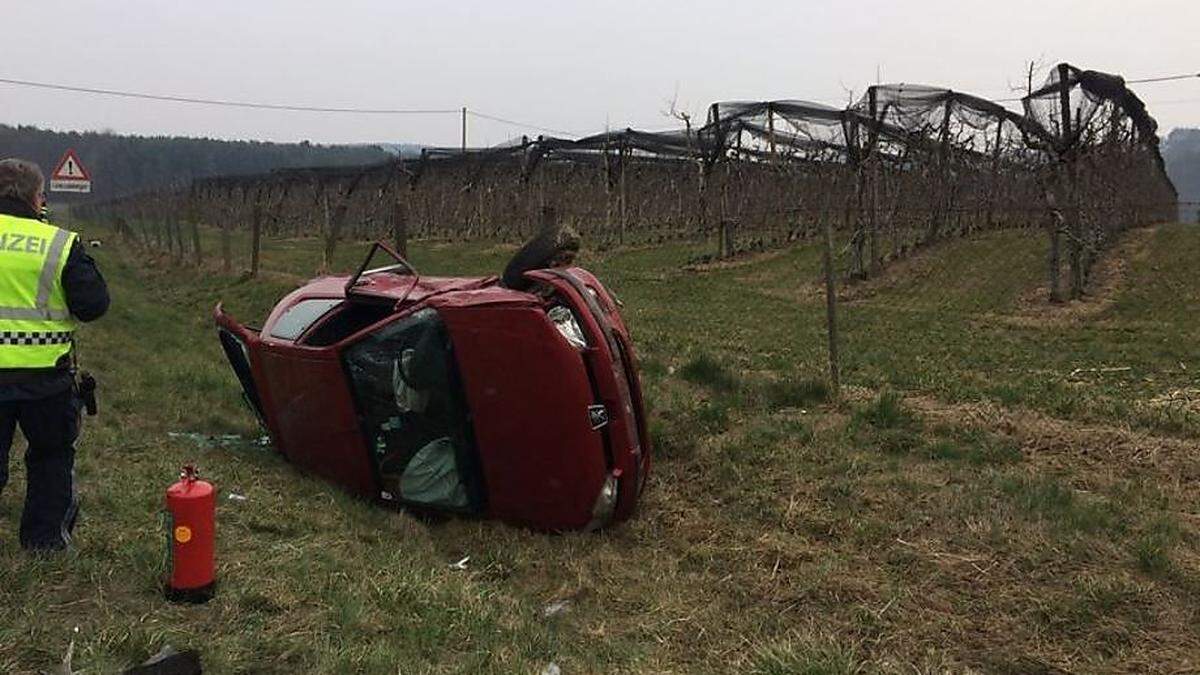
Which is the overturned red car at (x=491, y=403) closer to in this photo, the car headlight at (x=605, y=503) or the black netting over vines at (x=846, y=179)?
the car headlight at (x=605, y=503)

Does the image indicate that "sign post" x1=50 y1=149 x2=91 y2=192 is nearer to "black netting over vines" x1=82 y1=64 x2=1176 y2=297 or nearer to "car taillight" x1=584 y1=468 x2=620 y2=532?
"black netting over vines" x1=82 y1=64 x2=1176 y2=297

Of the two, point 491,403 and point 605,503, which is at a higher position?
point 491,403

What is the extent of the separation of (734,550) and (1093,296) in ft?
51.9

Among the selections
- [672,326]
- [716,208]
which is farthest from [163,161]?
[672,326]

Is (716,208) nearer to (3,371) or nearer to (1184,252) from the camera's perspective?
(1184,252)

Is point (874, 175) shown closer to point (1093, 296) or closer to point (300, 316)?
point (1093, 296)

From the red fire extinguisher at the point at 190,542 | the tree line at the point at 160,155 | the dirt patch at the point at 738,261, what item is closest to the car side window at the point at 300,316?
the red fire extinguisher at the point at 190,542

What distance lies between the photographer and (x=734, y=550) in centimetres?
504

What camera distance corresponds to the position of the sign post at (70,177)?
1952 cm

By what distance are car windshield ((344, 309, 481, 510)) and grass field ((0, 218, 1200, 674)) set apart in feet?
0.74

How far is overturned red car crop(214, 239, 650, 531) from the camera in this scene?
4.84 metres

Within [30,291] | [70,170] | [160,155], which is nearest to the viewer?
[30,291]

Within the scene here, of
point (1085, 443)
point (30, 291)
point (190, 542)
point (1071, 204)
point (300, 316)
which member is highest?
point (1071, 204)

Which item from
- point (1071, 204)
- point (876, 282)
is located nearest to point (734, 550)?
point (1071, 204)
